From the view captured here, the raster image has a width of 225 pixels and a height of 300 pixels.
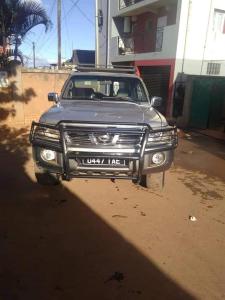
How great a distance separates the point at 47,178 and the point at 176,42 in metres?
→ 12.4

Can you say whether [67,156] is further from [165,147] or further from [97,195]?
[165,147]

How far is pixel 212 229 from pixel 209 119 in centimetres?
836

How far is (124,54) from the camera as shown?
2138 centimetres

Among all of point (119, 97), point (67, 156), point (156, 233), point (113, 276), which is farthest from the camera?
point (119, 97)

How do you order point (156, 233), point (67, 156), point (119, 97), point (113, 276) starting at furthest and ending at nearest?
point (119, 97) < point (67, 156) < point (156, 233) < point (113, 276)

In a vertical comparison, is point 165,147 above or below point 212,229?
above

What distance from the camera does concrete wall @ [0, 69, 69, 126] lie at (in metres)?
10.4

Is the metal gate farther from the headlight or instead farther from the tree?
the headlight

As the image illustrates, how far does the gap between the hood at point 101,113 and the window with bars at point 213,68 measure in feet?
39.4

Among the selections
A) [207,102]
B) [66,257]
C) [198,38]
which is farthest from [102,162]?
[198,38]

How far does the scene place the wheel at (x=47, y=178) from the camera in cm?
479

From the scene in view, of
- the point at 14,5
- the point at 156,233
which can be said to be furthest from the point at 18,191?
Result: the point at 14,5

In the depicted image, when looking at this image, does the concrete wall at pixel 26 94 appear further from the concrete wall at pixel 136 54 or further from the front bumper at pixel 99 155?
the front bumper at pixel 99 155

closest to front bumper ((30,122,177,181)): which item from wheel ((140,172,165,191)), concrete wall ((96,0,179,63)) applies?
wheel ((140,172,165,191))
